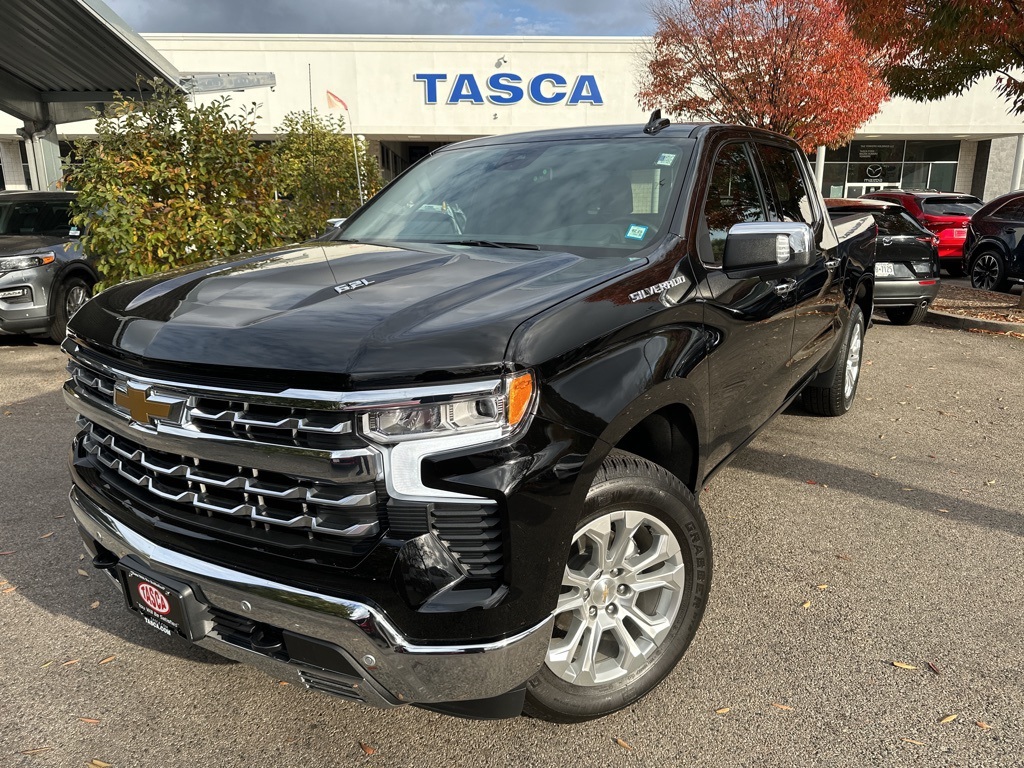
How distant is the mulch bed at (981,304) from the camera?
9.85m

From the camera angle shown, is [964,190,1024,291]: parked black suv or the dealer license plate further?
[964,190,1024,291]: parked black suv

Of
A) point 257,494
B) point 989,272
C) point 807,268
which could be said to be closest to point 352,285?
point 257,494

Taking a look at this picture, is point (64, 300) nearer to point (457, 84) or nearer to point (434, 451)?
point (434, 451)

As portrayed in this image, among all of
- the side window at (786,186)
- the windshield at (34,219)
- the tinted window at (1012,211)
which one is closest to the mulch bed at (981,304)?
the tinted window at (1012,211)

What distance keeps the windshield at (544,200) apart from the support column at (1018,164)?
1342 inches

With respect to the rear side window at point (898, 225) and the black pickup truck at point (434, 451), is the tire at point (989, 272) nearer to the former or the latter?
the rear side window at point (898, 225)

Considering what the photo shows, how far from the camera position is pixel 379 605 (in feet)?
6.08

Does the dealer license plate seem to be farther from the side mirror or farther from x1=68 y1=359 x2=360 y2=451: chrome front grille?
→ the side mirror

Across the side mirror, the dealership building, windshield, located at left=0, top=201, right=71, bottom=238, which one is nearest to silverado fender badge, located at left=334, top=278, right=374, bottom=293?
the side mirror

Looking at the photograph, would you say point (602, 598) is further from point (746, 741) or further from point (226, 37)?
point (226, 37)

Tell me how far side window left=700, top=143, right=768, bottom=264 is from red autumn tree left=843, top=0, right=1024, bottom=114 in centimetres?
662

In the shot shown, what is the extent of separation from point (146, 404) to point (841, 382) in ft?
15.7

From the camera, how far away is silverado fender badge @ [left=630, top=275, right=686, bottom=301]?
2.45m

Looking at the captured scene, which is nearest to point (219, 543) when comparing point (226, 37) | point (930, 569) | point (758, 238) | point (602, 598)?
point (602, 598)
